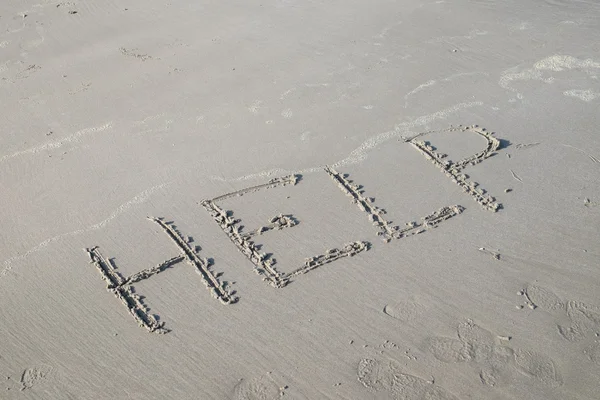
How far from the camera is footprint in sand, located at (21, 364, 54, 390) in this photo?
13.2 ft

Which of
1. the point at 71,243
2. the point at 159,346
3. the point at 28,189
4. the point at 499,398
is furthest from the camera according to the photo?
the point at 28,189

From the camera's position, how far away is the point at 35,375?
408cm

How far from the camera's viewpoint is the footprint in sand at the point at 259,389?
3.93 metres

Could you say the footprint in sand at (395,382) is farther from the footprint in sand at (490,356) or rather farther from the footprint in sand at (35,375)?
the footprint in sand at (35,375)

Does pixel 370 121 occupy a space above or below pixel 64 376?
above

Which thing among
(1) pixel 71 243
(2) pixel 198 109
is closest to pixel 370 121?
(2) pixel 198 109

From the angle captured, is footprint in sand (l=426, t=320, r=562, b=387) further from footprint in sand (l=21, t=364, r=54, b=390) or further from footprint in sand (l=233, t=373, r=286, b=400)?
footprint in sand (l=21, t=364, r=54, b=390)

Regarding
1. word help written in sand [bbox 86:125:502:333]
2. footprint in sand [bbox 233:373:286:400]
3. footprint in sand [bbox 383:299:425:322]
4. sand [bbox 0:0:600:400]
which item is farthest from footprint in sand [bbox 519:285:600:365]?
footprint in sand [bbox 233:373:286:400]

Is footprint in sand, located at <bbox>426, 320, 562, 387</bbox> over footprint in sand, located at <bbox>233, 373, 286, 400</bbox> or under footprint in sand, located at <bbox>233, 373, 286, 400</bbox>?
over

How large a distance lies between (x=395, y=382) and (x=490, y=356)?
2.38 ft

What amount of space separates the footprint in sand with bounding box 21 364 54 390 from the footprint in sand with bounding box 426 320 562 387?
2695 millimetres

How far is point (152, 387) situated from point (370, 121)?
143 inches

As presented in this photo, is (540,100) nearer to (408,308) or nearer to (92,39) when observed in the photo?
(408,308)

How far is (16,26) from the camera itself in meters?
8.09
